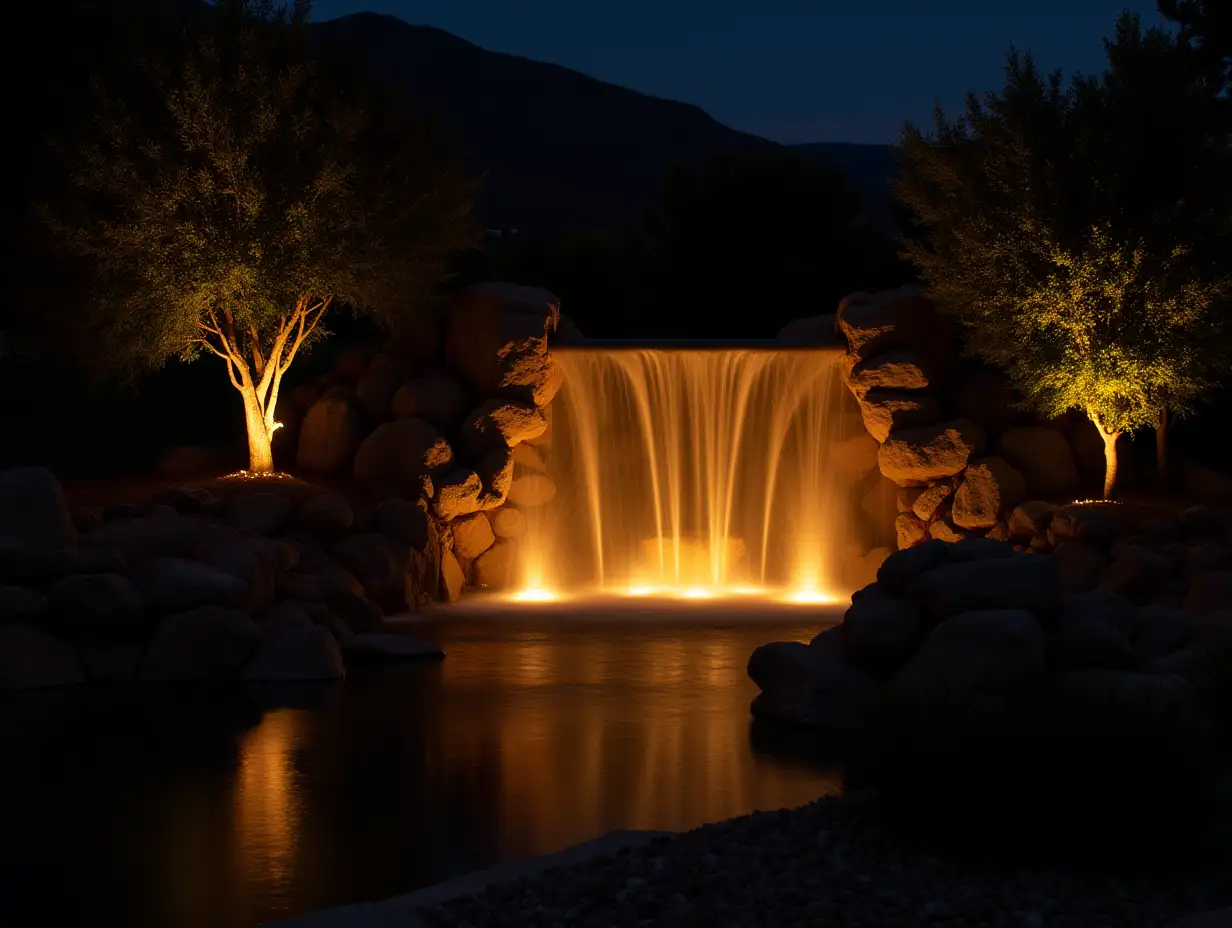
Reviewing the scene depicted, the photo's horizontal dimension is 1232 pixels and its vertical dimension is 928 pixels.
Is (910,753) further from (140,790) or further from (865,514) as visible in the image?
(865,514)

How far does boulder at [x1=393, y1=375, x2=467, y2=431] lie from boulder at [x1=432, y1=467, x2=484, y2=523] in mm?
945

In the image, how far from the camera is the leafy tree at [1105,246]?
68.2 ft

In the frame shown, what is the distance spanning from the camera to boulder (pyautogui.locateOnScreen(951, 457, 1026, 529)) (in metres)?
21.1

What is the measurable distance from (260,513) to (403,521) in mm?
1818

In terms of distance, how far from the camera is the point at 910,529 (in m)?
21.8

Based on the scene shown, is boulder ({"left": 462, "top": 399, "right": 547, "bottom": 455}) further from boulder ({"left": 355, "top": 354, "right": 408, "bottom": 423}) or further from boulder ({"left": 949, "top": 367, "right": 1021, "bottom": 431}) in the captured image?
boulder ({"left": 949, "top": 367, "right": 1021, "bottom": 431})

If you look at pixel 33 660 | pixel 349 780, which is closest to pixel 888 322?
pixel 33 660

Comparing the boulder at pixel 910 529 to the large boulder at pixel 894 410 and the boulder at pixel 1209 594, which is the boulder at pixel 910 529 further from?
the boulder at pixel 1209 594

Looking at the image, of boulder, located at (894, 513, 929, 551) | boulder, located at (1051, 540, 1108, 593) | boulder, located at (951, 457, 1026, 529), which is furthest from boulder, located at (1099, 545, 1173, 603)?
boulder, located at (894, 513, 929, 551)

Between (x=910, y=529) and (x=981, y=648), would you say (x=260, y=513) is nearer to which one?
(x=910, y=529)

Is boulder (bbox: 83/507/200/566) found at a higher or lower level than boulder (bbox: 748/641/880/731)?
higher

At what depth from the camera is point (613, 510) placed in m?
22.7

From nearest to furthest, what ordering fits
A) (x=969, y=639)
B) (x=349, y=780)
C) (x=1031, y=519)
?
(x=349, y=780) → (x=969, y=639) → (x=1031, y=519)

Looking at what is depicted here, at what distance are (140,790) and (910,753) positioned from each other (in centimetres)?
511
